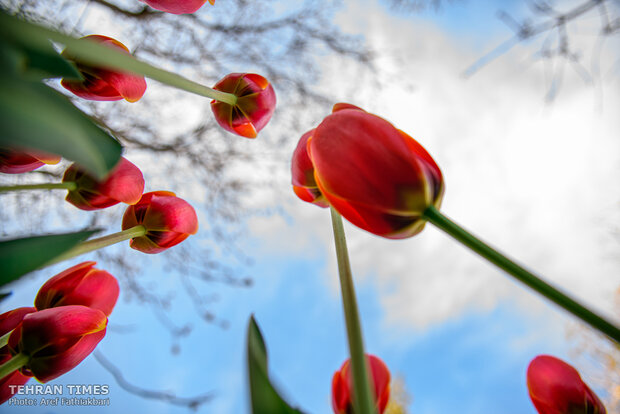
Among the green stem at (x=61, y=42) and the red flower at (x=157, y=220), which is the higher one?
the green stem at (x=61, y=42)

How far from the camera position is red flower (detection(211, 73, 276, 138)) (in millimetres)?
316

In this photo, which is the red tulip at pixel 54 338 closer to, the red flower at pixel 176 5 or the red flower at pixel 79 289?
the red flower at pixel 79 289

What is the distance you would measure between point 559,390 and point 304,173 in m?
0.18

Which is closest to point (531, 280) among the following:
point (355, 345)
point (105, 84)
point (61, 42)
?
point (355, 345)

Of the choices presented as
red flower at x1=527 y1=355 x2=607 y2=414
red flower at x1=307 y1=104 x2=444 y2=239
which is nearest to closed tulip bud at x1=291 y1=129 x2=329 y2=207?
red flower at x1=307 y1=104 x2=444 y2=239

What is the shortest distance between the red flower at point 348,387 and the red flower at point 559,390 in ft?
0.26

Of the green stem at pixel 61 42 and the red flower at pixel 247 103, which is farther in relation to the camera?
the red flower at pixel 247 103

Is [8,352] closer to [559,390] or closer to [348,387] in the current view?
[348,387]

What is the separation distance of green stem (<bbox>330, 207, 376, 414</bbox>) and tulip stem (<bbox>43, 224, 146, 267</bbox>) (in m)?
0.10

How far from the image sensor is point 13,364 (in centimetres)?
20

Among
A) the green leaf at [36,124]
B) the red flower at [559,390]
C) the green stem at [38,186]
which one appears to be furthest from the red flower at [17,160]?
the red flower at [559,390]

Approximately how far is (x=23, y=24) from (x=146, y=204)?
169 millimetres

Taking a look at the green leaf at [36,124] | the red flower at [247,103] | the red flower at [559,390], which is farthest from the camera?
the red flower at [247,103]

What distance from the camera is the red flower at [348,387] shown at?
0.22 m
